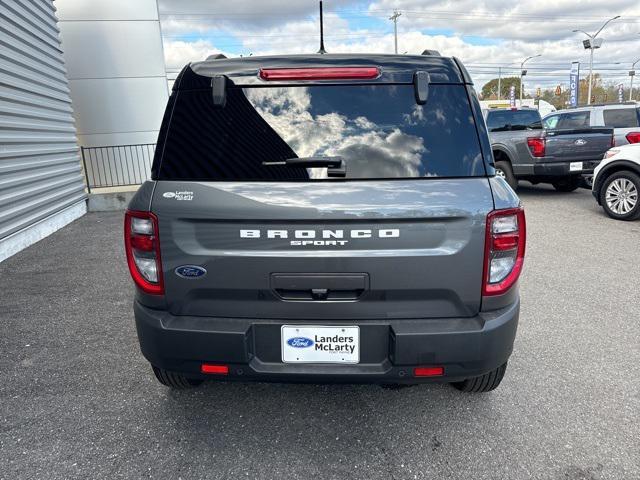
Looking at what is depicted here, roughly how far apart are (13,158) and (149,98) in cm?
566

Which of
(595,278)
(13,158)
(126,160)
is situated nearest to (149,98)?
(126,160)

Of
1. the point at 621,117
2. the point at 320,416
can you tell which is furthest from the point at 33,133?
the point at 621,117

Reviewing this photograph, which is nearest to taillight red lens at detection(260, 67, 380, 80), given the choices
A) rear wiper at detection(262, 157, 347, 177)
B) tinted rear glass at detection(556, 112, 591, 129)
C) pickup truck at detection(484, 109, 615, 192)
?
rear wiper at detection(262, 157, 347, 177)

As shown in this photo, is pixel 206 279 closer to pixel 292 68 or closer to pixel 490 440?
pixel 292 68

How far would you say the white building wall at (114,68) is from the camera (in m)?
11.2

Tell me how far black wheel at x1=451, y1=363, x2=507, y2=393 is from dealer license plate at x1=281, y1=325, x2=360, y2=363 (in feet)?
2.91

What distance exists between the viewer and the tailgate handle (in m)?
2.01

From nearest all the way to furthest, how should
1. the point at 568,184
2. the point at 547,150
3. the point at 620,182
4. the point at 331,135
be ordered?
the point at 331,135 < the point at 620,182 < the point at 547,150 < the point at 568,184

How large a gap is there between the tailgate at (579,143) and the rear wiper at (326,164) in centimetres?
874

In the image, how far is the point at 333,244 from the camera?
1.99 meters

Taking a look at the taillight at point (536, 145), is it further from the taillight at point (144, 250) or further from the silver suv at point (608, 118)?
the taillight at point (144, 250)

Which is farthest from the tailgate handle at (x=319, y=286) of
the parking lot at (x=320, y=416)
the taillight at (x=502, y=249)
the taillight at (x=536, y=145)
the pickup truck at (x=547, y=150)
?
the taillight at (x=536, y=145)

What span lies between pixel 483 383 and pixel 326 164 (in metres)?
1.60

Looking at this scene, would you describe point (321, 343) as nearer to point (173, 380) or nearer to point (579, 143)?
point (173, 380)
